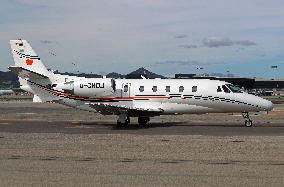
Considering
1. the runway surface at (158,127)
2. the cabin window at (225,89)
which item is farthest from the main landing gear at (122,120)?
the cabin window at (225,89)

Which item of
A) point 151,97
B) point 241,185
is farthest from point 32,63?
point 241,185

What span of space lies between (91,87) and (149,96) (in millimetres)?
3597

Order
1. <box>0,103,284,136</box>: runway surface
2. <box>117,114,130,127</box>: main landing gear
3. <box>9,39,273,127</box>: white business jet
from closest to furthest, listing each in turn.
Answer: <box>0,103,284,136</box>: runway surface < <box>117,114,130,127</box>: main landing gear < <box>9,39,273,127</box>: white business jet

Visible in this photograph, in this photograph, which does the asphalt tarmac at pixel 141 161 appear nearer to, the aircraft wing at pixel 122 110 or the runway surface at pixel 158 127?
the runway surface at pixel 158 127

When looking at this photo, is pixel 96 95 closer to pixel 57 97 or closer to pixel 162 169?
pixel 57 97

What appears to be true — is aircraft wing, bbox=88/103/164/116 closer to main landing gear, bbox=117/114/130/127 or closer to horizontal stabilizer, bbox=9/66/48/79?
main landing gear, bbox=117/114/130/127

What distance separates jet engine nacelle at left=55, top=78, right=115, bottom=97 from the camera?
27.9 m

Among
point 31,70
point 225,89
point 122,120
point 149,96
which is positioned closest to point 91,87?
point 122,120

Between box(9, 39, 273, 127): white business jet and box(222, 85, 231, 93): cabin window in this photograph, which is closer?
box(9, 39, 273, 127): white business jet

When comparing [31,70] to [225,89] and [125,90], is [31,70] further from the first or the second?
[225,89]

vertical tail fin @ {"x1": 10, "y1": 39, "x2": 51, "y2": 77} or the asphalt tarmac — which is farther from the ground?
vertical tail fin @ {"x1": 10, "y1": 39, "x2": 51, "y2": 77}

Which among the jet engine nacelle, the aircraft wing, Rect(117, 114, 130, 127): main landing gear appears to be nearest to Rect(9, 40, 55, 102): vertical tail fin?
the jet engine nacelle

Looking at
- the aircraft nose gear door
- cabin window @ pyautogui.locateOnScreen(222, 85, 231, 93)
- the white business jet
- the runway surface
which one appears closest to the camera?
the runway surface

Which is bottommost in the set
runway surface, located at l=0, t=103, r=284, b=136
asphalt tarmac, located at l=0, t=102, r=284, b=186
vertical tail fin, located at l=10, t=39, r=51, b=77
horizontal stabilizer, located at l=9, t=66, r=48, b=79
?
asphalt tarmac, located at l=0, t=102, r=284, b=186
